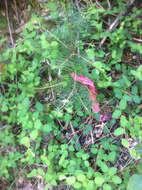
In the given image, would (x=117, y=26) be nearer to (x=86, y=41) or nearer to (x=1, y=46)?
(x=86, y=41)

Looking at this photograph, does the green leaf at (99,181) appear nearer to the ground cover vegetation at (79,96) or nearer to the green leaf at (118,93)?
the ground cover vegetation at (79,96)

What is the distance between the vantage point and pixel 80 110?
1.41 metres

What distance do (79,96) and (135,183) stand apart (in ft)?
2.08

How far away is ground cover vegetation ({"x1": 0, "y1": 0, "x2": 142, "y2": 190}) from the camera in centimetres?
→ 122

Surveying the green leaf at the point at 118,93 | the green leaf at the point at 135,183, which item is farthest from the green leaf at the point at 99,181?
the green leaf at the point at 118,93

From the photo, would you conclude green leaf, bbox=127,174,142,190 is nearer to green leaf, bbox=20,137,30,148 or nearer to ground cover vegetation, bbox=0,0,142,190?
ground cover vegetation, bbox=0,0,142,190

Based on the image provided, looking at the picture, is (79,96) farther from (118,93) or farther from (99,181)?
(99,181)

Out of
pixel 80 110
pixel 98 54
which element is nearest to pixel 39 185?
pixel 80 110

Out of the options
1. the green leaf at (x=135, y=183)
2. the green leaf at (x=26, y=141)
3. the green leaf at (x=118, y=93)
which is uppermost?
the green leaf at (x=118, y=93)

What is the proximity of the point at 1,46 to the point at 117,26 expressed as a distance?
1.01 meters

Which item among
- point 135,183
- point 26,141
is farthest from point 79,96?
point 135,183

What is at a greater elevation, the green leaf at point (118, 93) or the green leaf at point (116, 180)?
the green leaf at point (118, 93)

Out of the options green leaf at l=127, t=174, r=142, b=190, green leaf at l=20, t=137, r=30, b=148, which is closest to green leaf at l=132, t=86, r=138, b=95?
green leaf at l=127, t=174, r=142, b=190

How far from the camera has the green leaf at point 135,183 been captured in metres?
1.15
